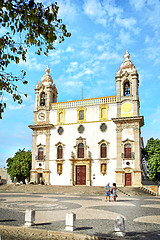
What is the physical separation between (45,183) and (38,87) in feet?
54.5

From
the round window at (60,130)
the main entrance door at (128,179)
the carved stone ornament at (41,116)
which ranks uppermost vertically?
the carved stone ornament at (41,116)

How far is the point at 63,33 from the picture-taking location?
26.7 feet

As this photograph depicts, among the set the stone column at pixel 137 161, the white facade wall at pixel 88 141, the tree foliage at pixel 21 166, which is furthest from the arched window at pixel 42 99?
the stone column at pixel 137 161

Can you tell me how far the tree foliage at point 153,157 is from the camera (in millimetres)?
35594

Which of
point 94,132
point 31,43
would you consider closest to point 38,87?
point 94,132

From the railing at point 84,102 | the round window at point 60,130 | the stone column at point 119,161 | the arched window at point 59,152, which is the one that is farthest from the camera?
the round window at point 60,130

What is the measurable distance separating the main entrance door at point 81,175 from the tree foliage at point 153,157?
31.5 feet

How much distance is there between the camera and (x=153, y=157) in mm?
36219

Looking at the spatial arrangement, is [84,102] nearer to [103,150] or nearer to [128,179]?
[103,150]

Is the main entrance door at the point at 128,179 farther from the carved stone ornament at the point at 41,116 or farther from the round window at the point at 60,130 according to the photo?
the carved stone ornament at the point at 41,116

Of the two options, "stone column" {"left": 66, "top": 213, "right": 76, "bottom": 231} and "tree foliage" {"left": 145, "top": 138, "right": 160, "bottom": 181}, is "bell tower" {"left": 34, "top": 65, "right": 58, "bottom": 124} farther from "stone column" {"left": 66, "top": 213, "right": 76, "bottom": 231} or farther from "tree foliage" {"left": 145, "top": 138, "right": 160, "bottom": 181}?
"stone column" {"left": 66, "top": 213, "right": 76, "bottom": 231}

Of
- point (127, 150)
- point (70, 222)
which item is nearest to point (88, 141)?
point (127, 150)

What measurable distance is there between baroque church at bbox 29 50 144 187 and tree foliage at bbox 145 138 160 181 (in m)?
1.62

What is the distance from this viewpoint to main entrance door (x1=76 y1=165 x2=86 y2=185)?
3843cm
